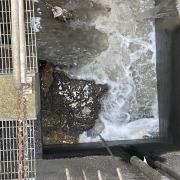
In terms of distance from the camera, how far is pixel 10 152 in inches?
173

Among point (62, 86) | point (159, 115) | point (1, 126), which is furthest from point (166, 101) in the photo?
point (1, 126)

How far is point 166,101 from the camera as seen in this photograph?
616cm

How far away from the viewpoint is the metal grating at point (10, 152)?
14.1ft

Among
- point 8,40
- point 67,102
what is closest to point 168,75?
point 67,102

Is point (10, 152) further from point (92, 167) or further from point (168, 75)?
point (168, 75)

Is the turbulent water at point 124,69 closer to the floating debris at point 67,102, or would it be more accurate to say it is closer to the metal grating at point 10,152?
the floating debris at point 67,102

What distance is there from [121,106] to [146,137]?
0.56m

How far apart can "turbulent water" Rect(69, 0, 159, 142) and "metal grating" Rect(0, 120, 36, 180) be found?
2.22 metres

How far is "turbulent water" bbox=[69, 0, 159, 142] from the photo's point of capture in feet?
21.4

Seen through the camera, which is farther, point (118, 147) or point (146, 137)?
point (146, 137)

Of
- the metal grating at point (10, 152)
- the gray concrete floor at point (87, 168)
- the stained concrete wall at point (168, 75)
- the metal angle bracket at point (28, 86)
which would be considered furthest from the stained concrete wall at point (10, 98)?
the stained concrete wall at point (168, 75)

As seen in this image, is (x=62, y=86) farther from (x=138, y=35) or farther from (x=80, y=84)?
(x=138, y=35)

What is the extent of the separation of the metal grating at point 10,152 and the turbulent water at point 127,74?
2.22 m

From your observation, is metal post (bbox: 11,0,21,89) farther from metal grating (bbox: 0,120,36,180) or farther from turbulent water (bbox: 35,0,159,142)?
turbulent water (bbox: 35,0,159,142)
